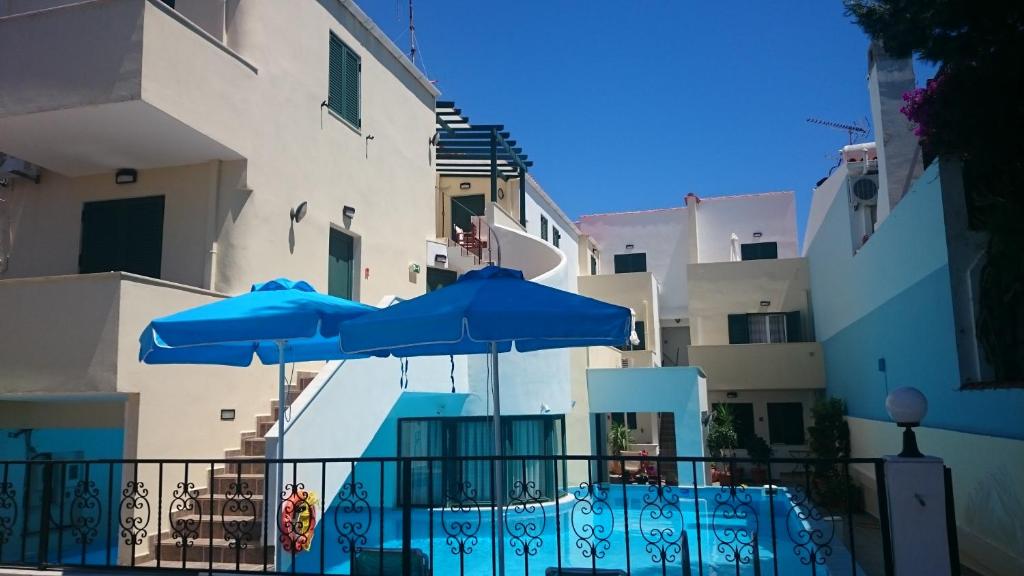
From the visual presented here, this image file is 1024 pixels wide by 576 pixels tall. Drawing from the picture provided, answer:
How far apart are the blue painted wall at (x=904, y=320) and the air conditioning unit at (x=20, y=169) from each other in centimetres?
1250

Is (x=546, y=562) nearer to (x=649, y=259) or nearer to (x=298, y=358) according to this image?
(x=298, y=358)

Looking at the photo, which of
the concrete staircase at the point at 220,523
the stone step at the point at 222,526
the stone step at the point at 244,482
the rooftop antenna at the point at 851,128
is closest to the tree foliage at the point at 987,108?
the concrete staircase at the point at 220,523

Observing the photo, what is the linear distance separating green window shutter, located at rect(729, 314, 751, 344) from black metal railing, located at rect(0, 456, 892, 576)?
8044 mm

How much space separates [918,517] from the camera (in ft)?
15.7

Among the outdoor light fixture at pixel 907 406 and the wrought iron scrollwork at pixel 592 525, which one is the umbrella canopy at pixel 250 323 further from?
the outdoor light fixture at pixel 907 406

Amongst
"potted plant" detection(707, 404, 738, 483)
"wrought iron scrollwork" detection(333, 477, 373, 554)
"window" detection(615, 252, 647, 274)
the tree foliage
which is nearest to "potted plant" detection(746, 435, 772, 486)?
"potted plant" detection(707, 404, 738, 483)

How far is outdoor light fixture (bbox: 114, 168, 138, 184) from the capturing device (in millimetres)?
11037

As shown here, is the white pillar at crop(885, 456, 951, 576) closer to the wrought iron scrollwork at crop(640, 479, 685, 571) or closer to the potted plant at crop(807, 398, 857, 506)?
the wrought iron scrollwork at crop(640, 479, 685, 571)

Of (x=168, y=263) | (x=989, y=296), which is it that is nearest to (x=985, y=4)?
(x=989, y=296)

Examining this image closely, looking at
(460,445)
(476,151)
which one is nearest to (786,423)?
(476,151)

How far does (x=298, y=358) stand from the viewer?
8.62 m

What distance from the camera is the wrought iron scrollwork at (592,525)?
5482 millimetres

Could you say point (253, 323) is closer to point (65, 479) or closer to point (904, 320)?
point (65, 479)

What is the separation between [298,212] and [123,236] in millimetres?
2479
